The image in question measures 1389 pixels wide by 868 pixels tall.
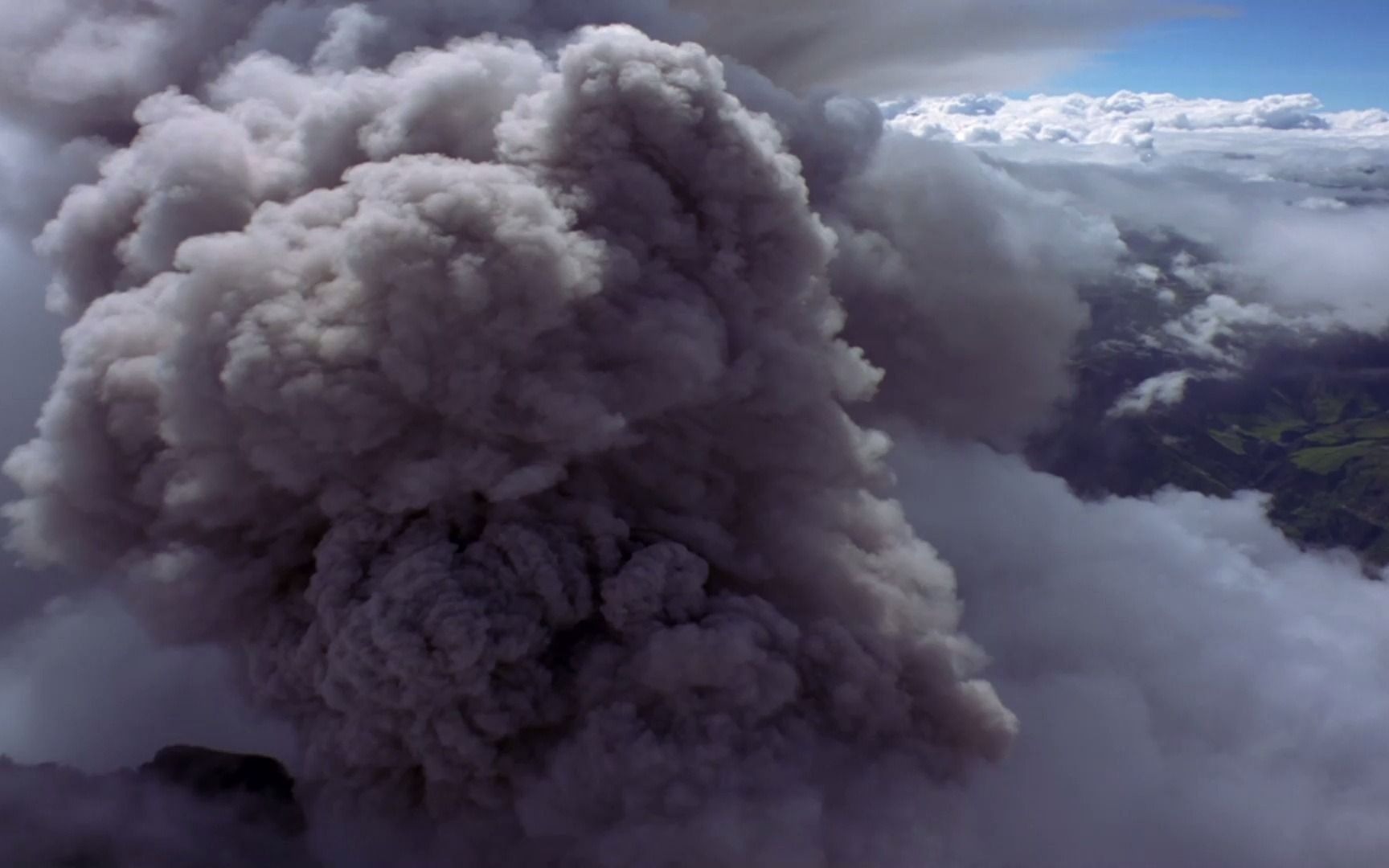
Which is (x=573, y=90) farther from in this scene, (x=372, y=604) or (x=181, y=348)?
(x=372, y=604)

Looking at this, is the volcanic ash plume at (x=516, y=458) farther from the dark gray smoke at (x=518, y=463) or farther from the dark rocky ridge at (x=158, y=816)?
the dark rocky ridge at (x=158, y=816)

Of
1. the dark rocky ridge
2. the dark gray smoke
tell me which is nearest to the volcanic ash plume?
the dark gray smoke

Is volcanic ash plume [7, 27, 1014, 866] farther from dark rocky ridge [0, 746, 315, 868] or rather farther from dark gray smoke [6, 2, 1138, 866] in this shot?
dark rocky ridge [0, 746, 315, 868]

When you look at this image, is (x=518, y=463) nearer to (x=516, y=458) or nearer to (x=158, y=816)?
(x=516, y=458)

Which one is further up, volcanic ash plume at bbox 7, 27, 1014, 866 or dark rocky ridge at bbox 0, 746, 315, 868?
volcanic ash plume at bbox 7, 27, 1014, 866

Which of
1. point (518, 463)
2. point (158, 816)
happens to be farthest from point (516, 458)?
point (158, 816)
